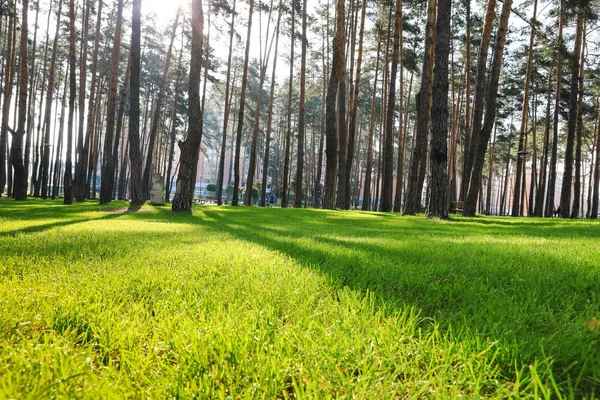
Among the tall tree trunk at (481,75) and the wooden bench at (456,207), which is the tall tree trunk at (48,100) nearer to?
the tall tree trunk at (481,75)

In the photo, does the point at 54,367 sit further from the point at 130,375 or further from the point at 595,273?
the point at 595,273

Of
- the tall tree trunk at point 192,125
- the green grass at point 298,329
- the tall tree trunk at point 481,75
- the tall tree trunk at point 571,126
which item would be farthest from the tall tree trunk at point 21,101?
the tall tree trunk at point 571,126

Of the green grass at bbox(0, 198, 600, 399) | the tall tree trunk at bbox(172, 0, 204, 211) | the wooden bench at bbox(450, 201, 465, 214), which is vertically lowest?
the green grass at bbox(0, 198, 600, 399)

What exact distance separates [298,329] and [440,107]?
9.75 meters

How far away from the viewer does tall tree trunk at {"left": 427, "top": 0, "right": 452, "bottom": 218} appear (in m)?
9.77

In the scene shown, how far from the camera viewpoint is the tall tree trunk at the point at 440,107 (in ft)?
32.0

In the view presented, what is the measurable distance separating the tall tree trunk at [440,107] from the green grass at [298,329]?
720 cm

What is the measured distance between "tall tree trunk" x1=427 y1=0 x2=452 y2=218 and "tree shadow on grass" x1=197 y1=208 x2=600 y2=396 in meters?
6.42

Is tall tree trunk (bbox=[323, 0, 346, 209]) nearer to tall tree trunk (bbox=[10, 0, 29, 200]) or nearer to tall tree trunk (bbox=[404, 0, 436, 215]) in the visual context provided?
tall tree trunk (bbox=[404, 0, 436, 215])

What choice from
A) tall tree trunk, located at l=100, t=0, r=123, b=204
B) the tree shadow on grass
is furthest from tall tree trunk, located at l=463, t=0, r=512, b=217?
tall tree trunk, located at l=100, t=0, r=123, b=204

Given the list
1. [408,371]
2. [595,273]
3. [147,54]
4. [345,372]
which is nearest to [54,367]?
[345,372]

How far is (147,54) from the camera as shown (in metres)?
32.6

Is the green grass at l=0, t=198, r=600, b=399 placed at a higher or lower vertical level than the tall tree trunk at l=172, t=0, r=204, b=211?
lower

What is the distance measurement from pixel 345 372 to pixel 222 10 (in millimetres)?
23850
